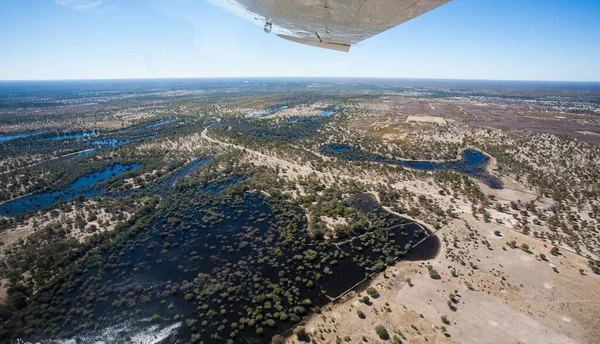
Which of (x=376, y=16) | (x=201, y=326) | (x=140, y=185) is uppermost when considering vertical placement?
(x=376, y=16)

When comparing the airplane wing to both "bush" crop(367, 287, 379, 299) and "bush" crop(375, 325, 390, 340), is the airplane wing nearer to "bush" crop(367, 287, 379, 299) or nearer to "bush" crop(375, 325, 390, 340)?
"bush" crop(375, 325, 390, 340)

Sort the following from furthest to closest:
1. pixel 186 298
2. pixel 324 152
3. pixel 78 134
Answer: pixel 78 134, pixel 324 152, pixel 186 298

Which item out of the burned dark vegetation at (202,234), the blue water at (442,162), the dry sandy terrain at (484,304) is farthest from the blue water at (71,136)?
the dry sandy terrain at (484,304)

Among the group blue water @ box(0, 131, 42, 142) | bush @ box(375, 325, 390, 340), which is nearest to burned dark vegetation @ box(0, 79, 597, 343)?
bush @ box(375, 325, 390, 340)

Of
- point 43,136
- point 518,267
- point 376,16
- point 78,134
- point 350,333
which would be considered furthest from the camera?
point 78,134

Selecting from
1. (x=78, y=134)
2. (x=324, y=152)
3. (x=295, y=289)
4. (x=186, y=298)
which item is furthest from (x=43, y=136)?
(x=295, y=289)

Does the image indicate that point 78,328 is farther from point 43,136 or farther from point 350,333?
point 43,136

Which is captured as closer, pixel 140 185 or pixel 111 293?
pixel 111 293

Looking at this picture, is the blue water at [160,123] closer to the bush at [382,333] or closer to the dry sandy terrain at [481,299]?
the dry sandy terrain at [481,299]
